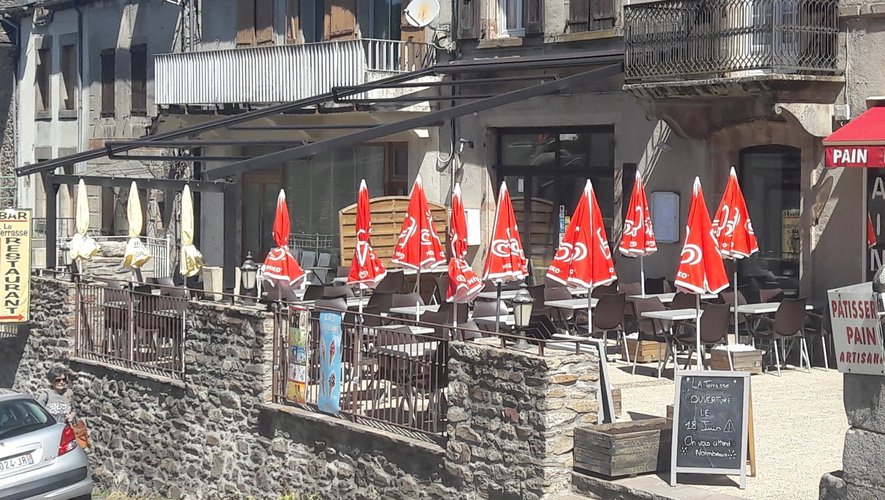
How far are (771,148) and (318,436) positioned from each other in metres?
7.61

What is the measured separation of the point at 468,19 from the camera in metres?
23.3

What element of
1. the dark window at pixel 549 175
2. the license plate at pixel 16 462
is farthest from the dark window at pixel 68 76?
the license plate at pixel 16 462

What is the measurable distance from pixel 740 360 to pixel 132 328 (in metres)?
8.09

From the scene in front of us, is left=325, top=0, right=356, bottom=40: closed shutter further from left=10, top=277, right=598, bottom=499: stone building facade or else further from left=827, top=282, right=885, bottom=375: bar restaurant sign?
left=827, top=282, right=885, bottom=375: bar restaurant sign

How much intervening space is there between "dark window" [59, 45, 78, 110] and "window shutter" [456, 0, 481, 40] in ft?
49.4

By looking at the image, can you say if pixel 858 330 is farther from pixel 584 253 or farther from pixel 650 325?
pixel 650 325

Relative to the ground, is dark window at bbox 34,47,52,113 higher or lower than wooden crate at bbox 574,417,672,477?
higher

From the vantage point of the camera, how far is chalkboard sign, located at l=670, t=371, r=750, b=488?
11.1 metres

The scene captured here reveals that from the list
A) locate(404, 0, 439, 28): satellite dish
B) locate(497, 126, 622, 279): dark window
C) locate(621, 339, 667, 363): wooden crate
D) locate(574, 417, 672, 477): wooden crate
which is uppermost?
locate(404, 0, 439, 28): satellite dish

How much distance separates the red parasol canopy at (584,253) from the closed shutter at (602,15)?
592 cm

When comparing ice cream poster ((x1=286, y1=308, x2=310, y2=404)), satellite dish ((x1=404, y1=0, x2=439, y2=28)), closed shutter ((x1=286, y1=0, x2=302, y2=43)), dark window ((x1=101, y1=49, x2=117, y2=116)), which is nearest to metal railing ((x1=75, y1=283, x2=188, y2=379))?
ice cream poster ((x1=286, y1=308, x2=310, y2=404))

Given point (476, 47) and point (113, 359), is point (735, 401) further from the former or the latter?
point (476, 47)

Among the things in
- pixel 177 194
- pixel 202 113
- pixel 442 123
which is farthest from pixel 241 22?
pixel 442 123

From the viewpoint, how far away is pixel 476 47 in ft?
76.1
